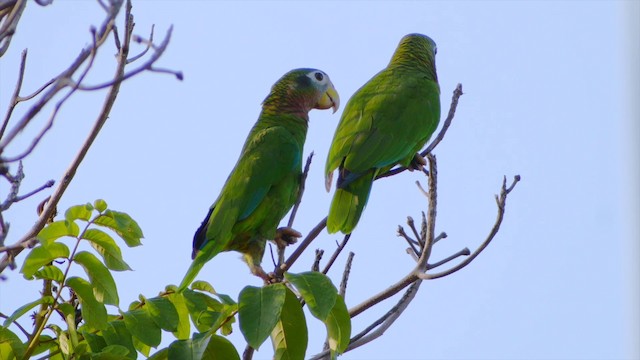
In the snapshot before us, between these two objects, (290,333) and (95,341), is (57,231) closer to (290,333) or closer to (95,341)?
(95,341)

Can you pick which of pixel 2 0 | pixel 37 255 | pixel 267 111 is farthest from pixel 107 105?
pixel 267 111

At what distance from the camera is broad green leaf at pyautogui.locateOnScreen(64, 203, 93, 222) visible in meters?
2.74

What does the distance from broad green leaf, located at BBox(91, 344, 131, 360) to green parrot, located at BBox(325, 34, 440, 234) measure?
5.26ft

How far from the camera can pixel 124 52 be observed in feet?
7.41

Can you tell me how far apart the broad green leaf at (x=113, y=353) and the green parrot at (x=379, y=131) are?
5.26ft

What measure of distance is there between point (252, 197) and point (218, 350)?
1.65m

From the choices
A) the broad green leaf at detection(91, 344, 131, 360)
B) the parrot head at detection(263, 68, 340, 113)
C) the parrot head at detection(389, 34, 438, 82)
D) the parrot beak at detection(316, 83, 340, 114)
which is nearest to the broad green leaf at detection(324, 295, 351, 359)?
the broad green leaf at detection(91, 344, 131, 360)

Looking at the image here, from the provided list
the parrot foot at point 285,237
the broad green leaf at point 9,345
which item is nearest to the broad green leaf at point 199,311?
the broad green leaf at point 9,345

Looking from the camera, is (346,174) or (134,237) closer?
(134,237)

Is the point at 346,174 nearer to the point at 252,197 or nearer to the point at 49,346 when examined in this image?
the point at 252,197

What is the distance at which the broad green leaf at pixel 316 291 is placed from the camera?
8.04 feet

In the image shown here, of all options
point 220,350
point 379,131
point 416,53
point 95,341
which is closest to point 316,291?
point 220,350

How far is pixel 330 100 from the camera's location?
5.43 meters

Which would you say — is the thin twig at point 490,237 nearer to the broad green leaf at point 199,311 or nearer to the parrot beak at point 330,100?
the broad green leaf at point 199,311
